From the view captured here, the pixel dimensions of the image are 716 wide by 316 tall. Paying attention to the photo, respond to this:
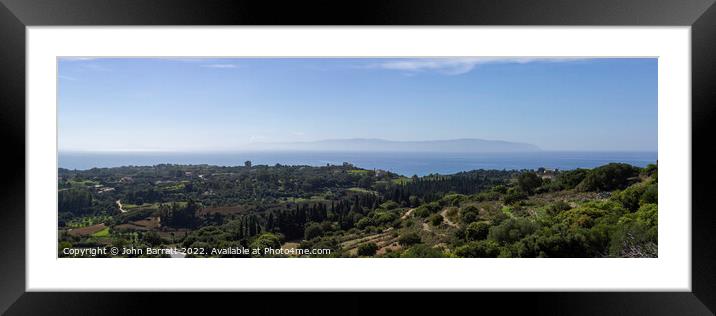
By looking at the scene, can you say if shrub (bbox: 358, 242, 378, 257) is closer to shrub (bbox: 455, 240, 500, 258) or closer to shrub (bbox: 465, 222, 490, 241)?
shrub (bbox: 455, 240, 500, 258)

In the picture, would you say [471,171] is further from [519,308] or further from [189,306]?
[189,306]

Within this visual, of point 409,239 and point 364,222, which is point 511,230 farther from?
point 364,222

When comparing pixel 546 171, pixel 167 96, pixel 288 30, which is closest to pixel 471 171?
pixel 546 171

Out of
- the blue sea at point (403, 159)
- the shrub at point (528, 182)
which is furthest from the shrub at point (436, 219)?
the shrub at point (528, 182)

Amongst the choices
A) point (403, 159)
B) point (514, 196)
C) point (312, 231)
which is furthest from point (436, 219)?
point (312, 231)

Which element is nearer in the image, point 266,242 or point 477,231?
point 266,242

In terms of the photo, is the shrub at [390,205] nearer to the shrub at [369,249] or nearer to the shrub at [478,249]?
the shrub at [369,249]

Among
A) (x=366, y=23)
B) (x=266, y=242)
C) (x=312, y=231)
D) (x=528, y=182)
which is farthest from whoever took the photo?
(x=528, y=182)
